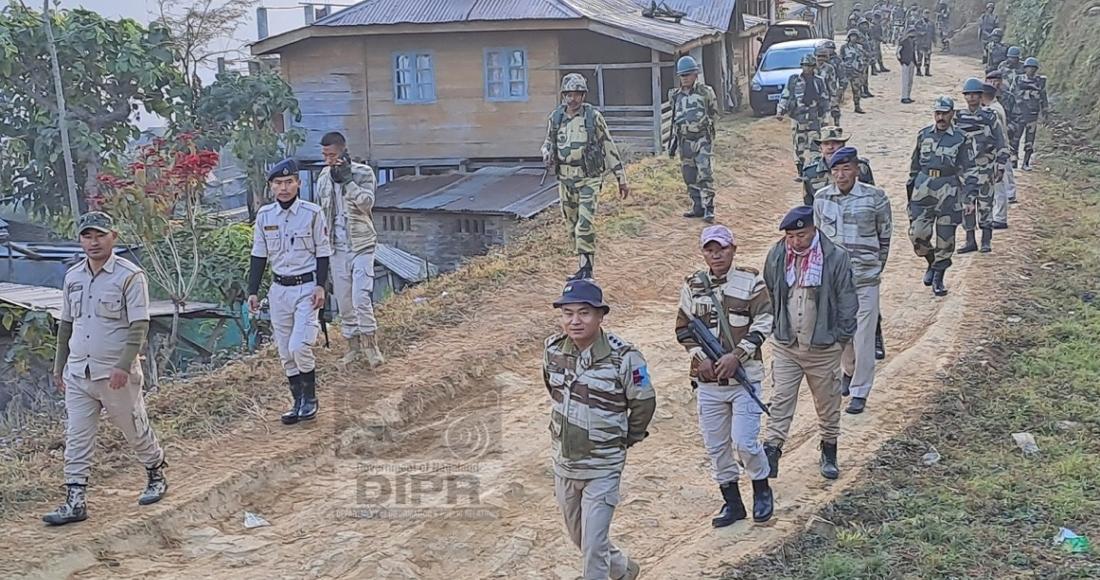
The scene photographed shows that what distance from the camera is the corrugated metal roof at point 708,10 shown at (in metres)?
25.3

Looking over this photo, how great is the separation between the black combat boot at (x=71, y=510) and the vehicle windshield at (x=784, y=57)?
20.3 metres

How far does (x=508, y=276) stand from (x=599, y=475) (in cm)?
669

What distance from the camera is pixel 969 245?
1220 cm

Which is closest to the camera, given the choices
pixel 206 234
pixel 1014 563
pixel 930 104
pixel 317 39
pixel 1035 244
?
pixel 1014 563

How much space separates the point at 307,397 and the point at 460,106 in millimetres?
13971

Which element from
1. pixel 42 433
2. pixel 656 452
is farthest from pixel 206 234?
pixel 656 452

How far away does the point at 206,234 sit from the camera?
16.5 meters

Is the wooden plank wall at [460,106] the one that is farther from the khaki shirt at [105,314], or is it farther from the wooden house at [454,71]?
the khaki shirt at [105,314]

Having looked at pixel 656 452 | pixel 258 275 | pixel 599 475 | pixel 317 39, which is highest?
pixel 317 39

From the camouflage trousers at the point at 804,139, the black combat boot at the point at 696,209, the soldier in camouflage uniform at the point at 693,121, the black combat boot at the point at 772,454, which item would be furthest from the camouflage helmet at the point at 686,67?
the black combat boot at the point at 772,454

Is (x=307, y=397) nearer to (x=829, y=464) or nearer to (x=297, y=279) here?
(x=297, y=279)

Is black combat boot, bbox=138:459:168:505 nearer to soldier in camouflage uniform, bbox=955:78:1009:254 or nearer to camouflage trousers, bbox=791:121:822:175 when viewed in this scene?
soldier in camouflage uniform, bbox=955:78:1009:254

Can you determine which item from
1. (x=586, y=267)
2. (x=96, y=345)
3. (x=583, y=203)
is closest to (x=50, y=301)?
(x=586, y=267)

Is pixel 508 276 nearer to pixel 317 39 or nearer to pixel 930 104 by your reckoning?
pixel 317 39
